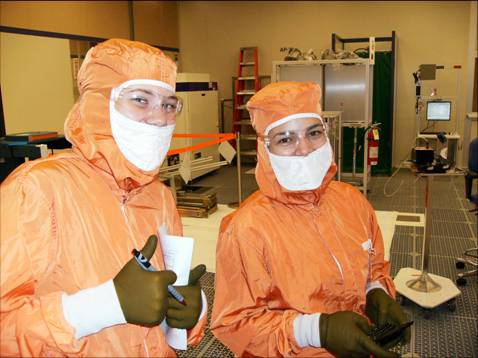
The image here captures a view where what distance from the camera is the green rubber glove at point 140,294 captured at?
99 cm

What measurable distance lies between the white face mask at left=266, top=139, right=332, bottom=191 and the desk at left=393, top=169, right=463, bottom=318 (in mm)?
1700

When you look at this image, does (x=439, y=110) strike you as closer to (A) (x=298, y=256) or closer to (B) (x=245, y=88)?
(B) (x=245, y=88)

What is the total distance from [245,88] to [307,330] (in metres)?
7.73

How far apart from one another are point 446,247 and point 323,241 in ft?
10.6

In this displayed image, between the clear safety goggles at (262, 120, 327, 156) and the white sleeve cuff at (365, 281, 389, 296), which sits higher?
the clear safety goggles at (262, 120, 327, 156)

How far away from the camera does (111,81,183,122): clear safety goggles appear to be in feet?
3.96

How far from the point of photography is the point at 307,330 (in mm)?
1265

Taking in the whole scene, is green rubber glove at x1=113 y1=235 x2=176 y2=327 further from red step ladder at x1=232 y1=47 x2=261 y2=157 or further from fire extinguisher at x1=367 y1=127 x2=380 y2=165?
red step ladder at x1=232 y1=47 x2=261 y2=157

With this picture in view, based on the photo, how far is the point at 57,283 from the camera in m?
1.04

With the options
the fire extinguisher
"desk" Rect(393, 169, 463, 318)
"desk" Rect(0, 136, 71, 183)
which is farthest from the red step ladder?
"desk" Rect(0, 136, 71, 183)

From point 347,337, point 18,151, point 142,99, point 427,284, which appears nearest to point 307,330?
point 347,337

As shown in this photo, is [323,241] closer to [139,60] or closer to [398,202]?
[139,60]

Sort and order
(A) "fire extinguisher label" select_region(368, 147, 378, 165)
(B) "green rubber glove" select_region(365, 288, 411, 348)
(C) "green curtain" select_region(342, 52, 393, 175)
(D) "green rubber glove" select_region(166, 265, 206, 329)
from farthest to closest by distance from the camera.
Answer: (C) "green curtain" select_region(342, 52, 393, 175) < (A) "fire extinguisher label" select_region(368, 147, 378, 165) < (B) "green rubber glove" select_region(365, 288, 411, 348) < (D) "green rubber glove" select_region(166, 265, 206, 329)

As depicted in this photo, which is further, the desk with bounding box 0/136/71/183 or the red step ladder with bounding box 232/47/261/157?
the red step ladder with bounding box 232/47/261/157
